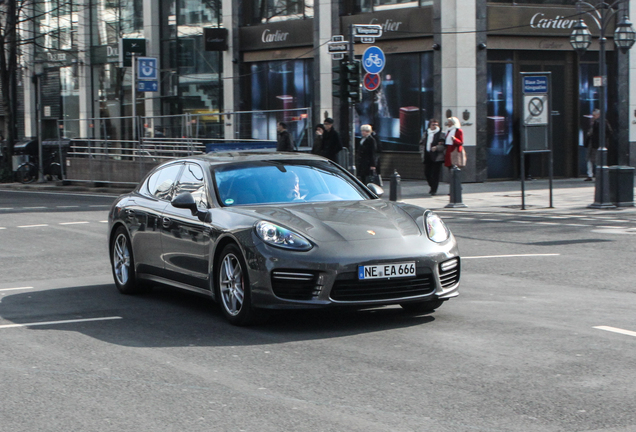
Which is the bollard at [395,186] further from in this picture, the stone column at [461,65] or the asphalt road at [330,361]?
the asphalt road at [330,361]

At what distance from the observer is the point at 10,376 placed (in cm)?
595

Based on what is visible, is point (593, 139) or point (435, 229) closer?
point (435, 229)

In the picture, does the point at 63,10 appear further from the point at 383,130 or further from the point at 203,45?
the point at 383,130

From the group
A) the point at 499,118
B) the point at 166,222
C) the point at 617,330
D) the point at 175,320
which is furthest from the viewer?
the point at 499,118

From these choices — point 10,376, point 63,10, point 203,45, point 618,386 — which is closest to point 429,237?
point 618,386

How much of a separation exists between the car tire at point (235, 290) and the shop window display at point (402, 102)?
69.3 feet

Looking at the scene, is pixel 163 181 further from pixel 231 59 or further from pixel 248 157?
pixel 231 59

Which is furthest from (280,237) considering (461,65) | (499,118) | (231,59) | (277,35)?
(231,59)

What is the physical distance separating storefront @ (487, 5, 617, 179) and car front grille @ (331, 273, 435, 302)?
21.1 m

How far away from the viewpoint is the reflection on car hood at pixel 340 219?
24.0ft

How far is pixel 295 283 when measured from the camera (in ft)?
23.5

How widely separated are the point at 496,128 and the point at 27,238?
1618cm

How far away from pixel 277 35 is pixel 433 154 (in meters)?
11.2

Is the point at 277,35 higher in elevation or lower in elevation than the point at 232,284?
higher
